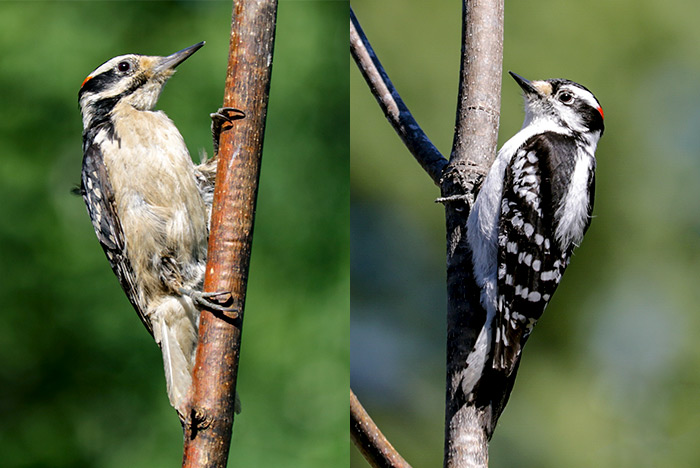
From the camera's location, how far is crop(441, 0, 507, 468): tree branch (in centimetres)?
138

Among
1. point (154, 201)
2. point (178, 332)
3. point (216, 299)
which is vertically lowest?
point (178, 332)

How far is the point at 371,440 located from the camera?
1.35 meters

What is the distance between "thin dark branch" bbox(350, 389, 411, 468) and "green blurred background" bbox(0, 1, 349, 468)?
183 centimetres

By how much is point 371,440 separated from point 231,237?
18.9 inches

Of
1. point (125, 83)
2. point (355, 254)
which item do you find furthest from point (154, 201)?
point (355, 254)

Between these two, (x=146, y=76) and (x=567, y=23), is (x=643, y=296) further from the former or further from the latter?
(x=146, y=76)

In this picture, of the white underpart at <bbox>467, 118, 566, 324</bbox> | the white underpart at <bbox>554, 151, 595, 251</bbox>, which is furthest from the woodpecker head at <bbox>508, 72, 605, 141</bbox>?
the white underpart at <bbox>467, 118, 566, 324</bbox>

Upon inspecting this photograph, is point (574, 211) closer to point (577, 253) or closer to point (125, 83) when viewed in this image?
point (125, 83)

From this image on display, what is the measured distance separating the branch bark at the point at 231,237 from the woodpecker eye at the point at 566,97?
0.81m

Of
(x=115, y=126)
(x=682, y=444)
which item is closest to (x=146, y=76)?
(x=115, y=126)

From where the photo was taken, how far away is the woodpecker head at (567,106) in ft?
5.64

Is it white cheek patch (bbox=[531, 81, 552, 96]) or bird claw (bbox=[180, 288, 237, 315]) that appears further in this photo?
white cheek patch (bbox=[531, 81, 552, 96])

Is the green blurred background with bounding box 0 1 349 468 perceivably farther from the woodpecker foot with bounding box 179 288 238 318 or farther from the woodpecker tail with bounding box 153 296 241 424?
the woodpecker foot with bounding box 179 288 238 318

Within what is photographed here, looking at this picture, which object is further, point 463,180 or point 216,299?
point 463,180
